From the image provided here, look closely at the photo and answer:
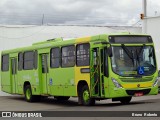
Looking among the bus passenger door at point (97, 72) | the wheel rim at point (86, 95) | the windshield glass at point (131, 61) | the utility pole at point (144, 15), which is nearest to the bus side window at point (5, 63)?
the wheel rim at point (86, 95)

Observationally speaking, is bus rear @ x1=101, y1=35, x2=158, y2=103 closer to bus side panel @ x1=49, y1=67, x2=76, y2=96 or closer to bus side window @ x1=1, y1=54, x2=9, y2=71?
bus side panel @ x1=49, y1=67, x2=76, y2=96

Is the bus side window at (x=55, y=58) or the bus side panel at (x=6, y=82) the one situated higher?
the bus side window at (x=55, y=58)

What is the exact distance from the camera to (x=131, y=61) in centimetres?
1783

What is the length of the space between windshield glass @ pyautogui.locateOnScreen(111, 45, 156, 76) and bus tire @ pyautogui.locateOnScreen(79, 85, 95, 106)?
1765 mm

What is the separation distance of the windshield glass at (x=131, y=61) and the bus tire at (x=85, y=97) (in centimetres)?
177

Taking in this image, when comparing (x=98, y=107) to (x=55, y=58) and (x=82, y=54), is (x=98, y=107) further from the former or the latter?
(x=55, y=58)

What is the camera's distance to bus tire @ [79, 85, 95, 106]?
18.6 meters

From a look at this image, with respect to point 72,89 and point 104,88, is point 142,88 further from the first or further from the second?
point 72,89

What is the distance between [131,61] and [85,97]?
2558mm

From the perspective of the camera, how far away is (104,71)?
17688 millimetres

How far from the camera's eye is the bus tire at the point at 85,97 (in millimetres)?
18594

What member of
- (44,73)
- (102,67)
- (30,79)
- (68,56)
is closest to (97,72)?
(102,67)

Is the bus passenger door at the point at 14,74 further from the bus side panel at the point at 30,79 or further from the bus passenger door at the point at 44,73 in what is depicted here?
the bus passenger door at the point at 44,73

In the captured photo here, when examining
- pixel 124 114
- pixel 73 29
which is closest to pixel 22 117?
pixel 124 114
